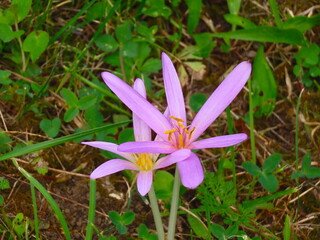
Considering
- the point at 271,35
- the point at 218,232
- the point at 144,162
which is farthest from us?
the point at 271,35

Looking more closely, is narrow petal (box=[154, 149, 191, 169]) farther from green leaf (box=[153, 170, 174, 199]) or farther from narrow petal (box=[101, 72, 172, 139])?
green leaf (box=[153, 170, 174, 199])

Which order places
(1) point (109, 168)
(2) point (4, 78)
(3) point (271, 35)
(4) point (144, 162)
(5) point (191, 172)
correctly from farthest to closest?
(3) point (271, 35) < (2) point (4, 78) < (4) point (144, 162) < (1) point (109, 168) < (5) point (191, 172)

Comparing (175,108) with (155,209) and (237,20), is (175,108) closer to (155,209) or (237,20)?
(155,209)

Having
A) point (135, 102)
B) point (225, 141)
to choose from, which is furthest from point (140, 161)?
point (225, 141)

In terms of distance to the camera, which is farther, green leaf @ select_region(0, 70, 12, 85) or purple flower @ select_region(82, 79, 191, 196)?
green leaf @ select_region(0, 70, 12, 85)

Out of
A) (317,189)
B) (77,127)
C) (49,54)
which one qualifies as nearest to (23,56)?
(49,54)

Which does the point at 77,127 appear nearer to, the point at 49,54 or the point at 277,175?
the point at 49,54

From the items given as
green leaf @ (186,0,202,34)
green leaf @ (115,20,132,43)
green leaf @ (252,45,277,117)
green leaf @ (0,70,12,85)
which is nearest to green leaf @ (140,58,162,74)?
green leaf @ (115,20,132,43)
